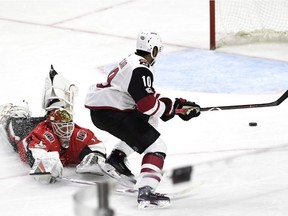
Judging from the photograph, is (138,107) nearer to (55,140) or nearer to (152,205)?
(152,205)

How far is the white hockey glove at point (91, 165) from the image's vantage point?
4.41 meters

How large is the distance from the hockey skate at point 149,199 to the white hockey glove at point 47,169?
1.80 feet

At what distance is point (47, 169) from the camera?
4.35 m

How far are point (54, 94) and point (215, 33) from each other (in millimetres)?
2646

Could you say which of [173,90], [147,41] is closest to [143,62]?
[147,41]

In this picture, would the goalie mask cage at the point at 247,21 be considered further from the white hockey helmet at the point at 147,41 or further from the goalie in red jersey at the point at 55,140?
the white hockey helmet at the point at 147,41

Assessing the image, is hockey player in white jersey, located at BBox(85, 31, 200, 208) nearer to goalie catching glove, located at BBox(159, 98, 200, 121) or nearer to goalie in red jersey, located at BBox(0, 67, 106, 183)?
goalie catching glove, located at BBox(159, 98, 200, 121)

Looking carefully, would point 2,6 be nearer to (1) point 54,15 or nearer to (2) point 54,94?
(1) point 54,15

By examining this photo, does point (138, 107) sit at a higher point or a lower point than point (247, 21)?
higher

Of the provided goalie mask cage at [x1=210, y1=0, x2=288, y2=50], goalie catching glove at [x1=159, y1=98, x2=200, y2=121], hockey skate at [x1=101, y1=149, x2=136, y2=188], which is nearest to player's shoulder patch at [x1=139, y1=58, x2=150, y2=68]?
goalie catching glove at [x1=159, y1=98, x2=200, y2=121]

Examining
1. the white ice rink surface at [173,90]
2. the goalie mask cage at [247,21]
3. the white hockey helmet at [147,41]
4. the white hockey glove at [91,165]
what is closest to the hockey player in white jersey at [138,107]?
the white hockey helmet at [147,41]

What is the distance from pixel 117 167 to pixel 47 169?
12.9 inches

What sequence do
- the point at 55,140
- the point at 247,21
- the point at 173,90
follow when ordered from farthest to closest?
→ the point at 247,21 → the point at 173,90 → the point at 55,140

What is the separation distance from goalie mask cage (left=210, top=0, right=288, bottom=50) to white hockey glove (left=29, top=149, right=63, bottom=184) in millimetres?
3051
